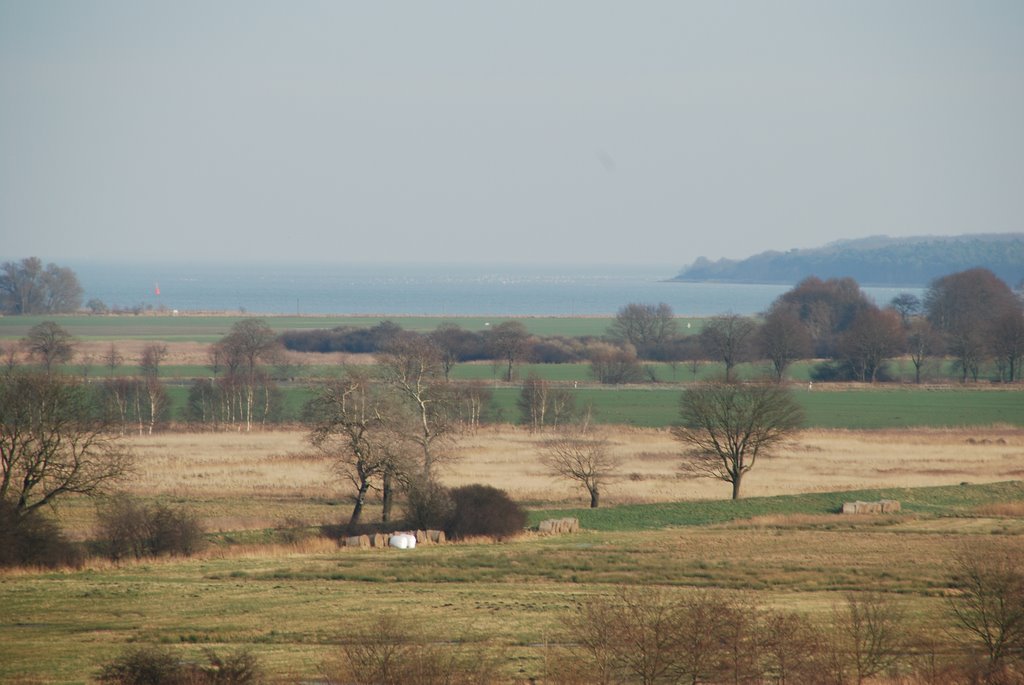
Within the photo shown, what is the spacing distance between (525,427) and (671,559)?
36.2m

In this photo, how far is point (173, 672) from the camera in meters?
18.7

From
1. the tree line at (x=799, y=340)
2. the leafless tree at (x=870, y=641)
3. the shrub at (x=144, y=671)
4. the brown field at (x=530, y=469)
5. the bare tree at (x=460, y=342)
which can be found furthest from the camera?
the bare tree at (x=460, y=342)

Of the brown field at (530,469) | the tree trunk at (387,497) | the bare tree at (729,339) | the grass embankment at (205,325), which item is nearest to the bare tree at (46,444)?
the brown field at (530,469)

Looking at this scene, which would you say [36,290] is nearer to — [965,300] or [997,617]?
[965,300]

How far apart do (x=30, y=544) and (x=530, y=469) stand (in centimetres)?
2619

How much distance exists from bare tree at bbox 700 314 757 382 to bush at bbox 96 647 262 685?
297 ft

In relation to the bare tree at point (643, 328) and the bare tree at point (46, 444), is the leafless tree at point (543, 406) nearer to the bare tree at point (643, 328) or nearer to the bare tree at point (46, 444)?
the bare tree at point (46, 444)

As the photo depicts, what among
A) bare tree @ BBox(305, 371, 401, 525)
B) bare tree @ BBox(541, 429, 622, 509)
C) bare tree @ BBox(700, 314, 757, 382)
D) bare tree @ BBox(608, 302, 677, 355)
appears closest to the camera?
bare tree @ BBox(305, 371, 401, 525)

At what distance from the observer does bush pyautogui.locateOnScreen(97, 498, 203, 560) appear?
3500 cm

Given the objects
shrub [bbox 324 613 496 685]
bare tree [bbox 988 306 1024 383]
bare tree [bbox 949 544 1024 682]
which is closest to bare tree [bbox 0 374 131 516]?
shrub [bbox 324 613 496 685]

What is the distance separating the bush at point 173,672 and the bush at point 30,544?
48.2 feet

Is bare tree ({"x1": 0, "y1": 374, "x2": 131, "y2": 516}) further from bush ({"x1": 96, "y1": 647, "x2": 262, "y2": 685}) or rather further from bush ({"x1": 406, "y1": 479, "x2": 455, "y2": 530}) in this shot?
bush ({"x1": 96, "y1": 647, "x2": 262, "y2": 685})

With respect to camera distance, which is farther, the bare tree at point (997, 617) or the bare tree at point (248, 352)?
the bare tree at point (248, 352)

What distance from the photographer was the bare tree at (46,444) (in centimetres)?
3897
